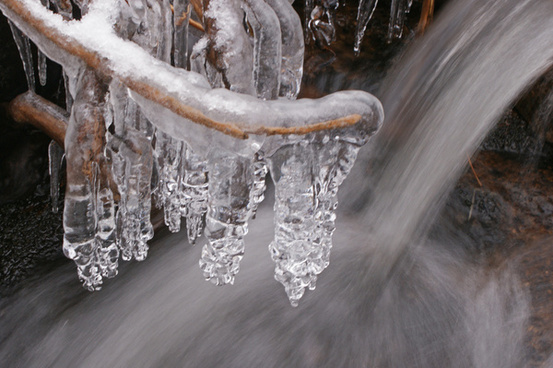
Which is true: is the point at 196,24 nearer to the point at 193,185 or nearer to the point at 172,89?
the point at 193,185

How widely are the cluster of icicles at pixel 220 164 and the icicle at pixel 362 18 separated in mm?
1541

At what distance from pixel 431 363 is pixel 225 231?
119 centimetres

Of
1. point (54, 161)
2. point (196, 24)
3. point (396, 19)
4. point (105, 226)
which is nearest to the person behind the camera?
point (105, 226)

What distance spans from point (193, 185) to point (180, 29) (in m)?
0.68

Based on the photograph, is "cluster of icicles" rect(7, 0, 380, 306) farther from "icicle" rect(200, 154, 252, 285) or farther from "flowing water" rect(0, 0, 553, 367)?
"flowing water" rect(0, 0, 553, 367)

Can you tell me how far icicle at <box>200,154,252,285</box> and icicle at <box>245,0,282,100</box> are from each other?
1.31 feet

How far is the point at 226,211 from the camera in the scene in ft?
4.74

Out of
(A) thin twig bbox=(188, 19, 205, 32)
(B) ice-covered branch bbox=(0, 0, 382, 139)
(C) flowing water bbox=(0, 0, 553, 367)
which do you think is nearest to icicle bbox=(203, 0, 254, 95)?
(B) ice-covered branch bbox=(0, 0, 382, 139)

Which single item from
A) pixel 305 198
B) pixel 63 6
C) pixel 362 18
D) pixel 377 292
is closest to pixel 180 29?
pixel 63 6

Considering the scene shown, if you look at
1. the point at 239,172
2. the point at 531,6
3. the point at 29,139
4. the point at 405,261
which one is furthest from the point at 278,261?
the point at 29,139

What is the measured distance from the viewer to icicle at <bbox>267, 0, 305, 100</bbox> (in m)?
1.79

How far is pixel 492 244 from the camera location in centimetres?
254

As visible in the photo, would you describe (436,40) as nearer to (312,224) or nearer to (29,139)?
(312,224)

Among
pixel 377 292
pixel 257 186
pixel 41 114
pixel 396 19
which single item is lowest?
pixel 41 114
